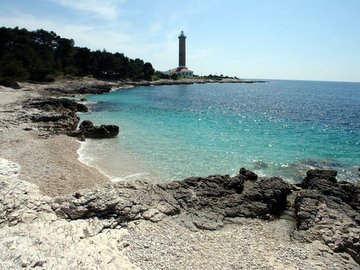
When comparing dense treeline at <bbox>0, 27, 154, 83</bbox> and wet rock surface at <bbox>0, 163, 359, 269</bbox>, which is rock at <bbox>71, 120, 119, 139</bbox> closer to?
wet rock surface at <bbox>0, 163, 359, 269</bbox>

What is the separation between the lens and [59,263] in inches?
448

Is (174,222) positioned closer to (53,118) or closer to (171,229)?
(171,229)

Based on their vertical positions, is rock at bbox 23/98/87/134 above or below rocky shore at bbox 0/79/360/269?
above

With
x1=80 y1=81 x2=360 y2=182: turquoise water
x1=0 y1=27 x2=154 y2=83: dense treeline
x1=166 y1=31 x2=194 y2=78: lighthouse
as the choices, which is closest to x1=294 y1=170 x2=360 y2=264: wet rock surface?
x1=80 y1=81 x2=360 y2=182: turquoise water

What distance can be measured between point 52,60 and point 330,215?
101m

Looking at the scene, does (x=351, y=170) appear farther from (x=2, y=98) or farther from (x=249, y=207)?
(x=2, y=98)

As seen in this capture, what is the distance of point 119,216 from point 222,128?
105ft

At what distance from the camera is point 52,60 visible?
10025 centimetres

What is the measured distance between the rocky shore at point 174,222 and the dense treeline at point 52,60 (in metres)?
68.2

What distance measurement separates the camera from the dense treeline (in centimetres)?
8260

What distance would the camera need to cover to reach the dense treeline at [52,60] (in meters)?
82.6

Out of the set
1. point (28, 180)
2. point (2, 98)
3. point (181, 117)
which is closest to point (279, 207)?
point (28, 180)

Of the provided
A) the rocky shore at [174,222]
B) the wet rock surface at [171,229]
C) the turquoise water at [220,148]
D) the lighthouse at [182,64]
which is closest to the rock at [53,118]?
the turquoise water at [220,148]

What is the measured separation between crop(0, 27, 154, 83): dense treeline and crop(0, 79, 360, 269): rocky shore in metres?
68.2
